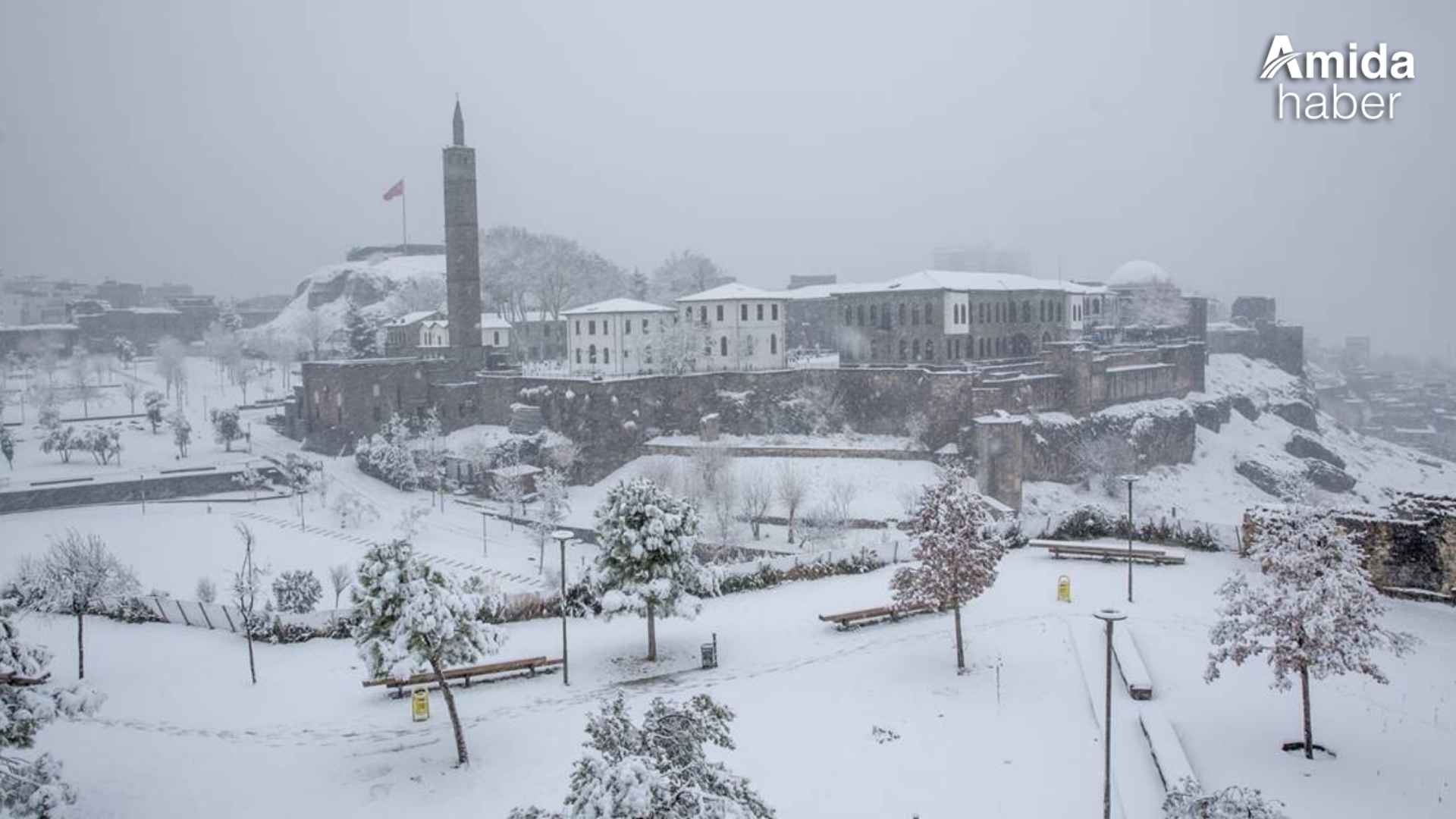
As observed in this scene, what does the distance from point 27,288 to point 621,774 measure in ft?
172

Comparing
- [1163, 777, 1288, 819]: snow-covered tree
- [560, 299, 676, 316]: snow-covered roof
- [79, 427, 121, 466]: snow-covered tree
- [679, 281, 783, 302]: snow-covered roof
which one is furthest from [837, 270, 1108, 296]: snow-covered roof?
[1163, 777, 1288, 819]: snow-covered tree

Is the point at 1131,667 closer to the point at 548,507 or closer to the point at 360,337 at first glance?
the point at 548,507

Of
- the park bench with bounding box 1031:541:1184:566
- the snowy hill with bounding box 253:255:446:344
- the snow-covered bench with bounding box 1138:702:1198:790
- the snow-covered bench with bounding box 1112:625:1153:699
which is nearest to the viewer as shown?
the snow-covered bench with bounding box 1138:702:1198:790

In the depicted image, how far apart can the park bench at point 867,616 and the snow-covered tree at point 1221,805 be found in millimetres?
8966

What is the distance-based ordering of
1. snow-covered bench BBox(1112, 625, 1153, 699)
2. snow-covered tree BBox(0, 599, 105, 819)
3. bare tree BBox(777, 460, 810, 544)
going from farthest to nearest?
1. bare tree BBox(777, 460, 810, 544)
2. snow-covered bench BBox(1112, 625, 1153, 699)
3. snow-covered tree BBox(0, 599, 105, 819)

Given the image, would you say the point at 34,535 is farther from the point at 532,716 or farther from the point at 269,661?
the point at 532,716

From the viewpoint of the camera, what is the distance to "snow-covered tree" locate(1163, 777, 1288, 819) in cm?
820

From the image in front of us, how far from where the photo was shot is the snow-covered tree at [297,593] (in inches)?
927

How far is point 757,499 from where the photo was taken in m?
35.9

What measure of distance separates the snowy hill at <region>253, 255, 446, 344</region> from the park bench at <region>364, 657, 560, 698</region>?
58.9 m

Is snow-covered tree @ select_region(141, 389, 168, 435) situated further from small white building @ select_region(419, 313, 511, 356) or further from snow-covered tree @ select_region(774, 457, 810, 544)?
snow-covered tree @ select_region(774, 457, 810, 544)

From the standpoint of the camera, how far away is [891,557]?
23375 mm

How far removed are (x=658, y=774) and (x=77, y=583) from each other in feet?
49.3

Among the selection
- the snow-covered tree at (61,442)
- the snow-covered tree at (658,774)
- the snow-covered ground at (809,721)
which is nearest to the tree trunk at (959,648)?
the snow-covered ground at (809,721)
